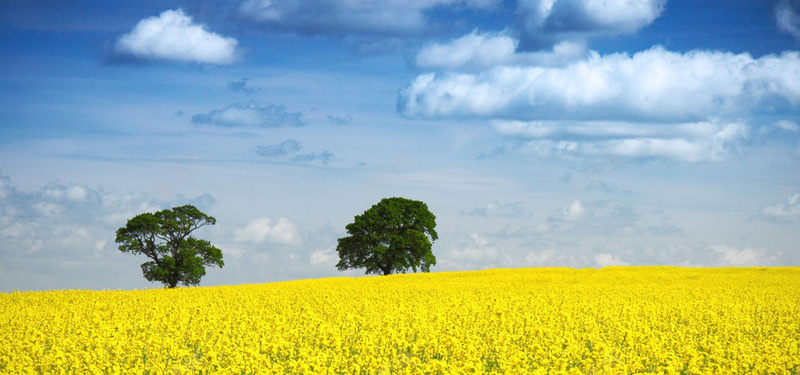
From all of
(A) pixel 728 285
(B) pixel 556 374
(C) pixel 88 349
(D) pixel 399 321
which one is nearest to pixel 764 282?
(A) pixel 728 285

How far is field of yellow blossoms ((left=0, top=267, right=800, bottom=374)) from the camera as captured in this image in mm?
11250

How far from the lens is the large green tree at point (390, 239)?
51.4 metres

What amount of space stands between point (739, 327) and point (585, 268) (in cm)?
3292

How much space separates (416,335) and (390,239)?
35833mm

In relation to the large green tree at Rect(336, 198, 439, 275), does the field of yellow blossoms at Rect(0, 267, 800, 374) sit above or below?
below

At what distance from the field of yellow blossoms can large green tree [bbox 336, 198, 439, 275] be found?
20.1 metres

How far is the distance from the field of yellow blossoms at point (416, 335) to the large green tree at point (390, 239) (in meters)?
20.1

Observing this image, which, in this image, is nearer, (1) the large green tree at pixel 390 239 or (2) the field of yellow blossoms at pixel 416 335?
(2) the field of yellow blossoms at pixel 416 335

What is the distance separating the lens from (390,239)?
51.7m

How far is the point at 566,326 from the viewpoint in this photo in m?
16.9

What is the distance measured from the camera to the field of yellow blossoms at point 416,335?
11250mm

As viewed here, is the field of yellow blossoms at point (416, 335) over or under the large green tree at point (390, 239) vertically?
under

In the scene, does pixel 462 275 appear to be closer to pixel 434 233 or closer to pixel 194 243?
pixel 434 233

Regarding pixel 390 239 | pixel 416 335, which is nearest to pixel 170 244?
pixel 390 239
